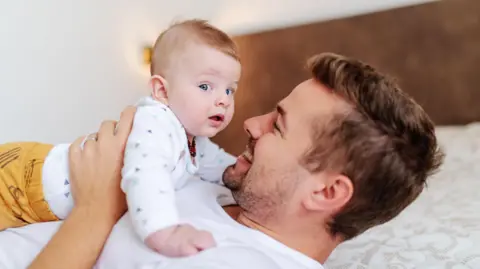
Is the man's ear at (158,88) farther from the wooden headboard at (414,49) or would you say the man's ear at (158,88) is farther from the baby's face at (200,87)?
the wooden headboard at (414,49)

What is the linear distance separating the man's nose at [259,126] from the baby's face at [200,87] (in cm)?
9

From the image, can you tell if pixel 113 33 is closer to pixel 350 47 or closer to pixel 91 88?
pixel 91 88

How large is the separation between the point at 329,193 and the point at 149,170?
33cm

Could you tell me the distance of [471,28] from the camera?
2420mm

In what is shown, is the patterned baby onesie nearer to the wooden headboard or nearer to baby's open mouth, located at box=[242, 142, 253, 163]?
baby's open mouth, located at box=[242, 142, 253, 163]

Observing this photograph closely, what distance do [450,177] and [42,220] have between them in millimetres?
1338

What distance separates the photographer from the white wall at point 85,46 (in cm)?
257

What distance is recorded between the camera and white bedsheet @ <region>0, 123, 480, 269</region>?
128 cm

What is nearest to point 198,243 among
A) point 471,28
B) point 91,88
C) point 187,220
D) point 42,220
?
point 187,220

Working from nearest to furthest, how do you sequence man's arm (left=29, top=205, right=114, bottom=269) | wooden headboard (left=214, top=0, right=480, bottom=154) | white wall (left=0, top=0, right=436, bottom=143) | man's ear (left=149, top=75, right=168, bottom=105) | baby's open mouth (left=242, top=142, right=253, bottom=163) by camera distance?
man's arm (left=29, top=205, right=114, bottom=269), baby's open mouth (left=242, top=142, right=253, bottom=163), man's ear (left=149, top=75, right=168, bottom=105), wooden headboard (left=214, top=0, right=480, bottom=154), white wall (left=0, top=0, right=436, bottom=143)

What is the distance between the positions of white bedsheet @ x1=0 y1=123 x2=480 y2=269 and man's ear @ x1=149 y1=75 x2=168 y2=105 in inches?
13.5

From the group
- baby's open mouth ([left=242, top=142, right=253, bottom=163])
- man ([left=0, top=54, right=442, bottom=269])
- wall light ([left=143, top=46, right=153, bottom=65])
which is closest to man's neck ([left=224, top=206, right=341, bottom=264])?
man ([left=0, top=54, right=442, bottom=269])

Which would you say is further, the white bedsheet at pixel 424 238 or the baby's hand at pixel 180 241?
the white bedsheet at pixel 424 238

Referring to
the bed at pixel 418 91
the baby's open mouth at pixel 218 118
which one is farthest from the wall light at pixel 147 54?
the baby's open mouth at pixel 218 118
